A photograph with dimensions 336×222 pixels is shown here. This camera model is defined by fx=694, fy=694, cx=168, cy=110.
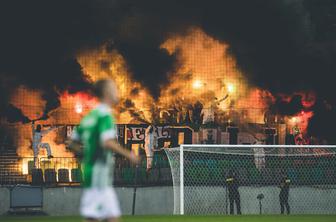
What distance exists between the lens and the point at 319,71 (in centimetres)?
3475

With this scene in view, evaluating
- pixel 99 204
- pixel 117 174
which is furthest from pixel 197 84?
pixel 99 204

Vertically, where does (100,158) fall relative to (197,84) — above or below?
below

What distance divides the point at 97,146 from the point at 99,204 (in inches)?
20.1

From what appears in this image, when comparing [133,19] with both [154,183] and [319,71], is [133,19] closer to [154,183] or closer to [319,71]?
[319,71]

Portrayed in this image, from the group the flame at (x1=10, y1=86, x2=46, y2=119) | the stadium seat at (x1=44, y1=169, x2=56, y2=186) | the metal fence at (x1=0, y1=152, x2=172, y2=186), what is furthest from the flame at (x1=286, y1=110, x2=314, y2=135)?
the stadium seat at (x1=44, y1=169, x2=56, y2=186)

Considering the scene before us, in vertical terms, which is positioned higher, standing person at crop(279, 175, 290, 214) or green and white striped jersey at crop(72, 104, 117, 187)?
green and white striped jersey at crop(72, 104, 117, 187)

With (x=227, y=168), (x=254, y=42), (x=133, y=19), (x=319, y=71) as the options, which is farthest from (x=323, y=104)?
(x=227, y=168)

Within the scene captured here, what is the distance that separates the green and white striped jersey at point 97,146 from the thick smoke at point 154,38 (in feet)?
88.2

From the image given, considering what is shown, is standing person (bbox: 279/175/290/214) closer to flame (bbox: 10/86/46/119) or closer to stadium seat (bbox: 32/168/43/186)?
stadium seat (bbox: 32/168/43/186)

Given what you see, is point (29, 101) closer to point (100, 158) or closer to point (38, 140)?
point (38, 140)

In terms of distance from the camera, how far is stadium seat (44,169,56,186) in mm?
23425

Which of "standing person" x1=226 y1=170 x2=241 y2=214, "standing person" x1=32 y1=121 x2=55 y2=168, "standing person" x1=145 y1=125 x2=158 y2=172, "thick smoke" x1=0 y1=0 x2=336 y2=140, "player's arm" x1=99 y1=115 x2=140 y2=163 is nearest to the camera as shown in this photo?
"player's arm" x1=99 y1=115 x2=140 y2=163

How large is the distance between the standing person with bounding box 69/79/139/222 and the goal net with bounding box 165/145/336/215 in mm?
15544

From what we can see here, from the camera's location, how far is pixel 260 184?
22.9 meters
